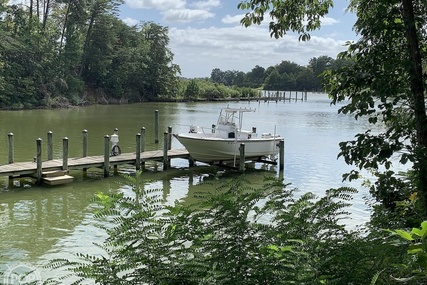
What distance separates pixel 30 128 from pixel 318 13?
1144 inches

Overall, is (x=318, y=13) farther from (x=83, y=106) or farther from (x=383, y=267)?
(x=83, y=106)

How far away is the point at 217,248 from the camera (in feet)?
11.5

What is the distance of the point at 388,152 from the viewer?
4211mm

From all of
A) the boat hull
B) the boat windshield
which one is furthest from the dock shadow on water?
the boat windshield

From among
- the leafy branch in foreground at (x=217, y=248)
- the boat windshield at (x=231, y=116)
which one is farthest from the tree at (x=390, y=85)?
the boat windshield at (x=231, y=116)

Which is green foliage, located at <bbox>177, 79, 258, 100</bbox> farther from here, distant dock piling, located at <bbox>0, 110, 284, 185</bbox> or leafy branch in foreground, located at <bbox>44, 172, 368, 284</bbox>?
leafy branch in foreground, located at <bbox>44, 172, 368, 284</bbox>

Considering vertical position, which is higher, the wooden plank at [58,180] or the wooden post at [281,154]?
the wooden post at [281,154]

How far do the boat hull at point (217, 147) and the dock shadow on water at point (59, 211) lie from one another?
63 centimetres

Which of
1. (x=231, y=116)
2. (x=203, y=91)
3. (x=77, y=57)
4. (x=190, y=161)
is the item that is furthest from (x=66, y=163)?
(x=203, y=91)

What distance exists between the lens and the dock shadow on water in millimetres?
9312

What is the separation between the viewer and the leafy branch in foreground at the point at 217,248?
10.1 ft

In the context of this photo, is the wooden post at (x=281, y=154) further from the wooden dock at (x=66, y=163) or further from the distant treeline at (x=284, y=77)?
the distant treeline at (x=284, y=77)

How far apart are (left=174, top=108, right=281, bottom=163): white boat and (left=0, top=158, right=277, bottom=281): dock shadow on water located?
0.70 meters

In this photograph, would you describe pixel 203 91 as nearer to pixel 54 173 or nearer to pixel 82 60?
pixel 82 60
